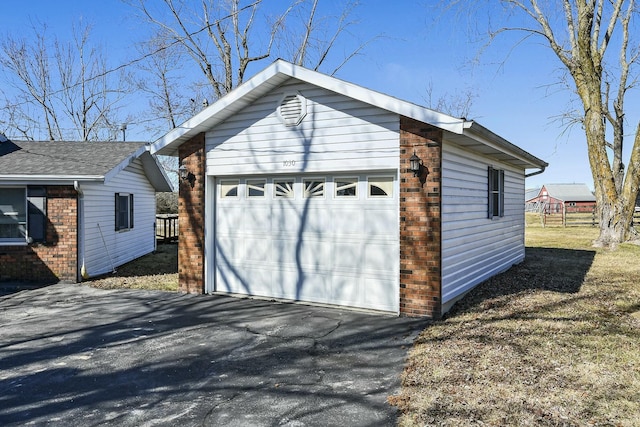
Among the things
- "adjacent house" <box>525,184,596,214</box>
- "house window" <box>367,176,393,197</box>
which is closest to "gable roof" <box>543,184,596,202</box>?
"adjacent house" <box>525,184,596,214</box>

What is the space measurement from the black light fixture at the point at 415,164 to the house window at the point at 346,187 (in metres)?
1.16

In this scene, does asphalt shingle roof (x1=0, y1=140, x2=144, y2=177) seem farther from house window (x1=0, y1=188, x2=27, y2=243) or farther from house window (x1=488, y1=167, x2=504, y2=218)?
house window (x1=488, y1=167, x2=504, y2=218)

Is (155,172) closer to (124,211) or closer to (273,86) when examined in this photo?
(124,211)

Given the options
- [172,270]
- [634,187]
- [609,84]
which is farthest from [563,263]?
[609,84]

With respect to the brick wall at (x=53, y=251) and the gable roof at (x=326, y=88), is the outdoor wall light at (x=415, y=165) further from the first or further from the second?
the brick wall at (x=53, y=251)

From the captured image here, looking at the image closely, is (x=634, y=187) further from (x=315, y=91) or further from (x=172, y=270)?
(x=172, y=270)

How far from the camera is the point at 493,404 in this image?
12.3 ft

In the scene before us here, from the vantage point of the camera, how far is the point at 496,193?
33.1ft

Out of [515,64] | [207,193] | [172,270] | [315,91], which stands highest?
[515,64]

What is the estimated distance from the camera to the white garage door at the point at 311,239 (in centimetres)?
720

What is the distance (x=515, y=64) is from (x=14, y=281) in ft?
61.7

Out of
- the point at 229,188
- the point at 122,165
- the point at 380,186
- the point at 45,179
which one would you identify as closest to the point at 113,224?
the point at 122,165

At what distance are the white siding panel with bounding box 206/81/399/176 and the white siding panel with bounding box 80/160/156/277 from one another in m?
4.78

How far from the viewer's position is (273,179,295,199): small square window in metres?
8.08
